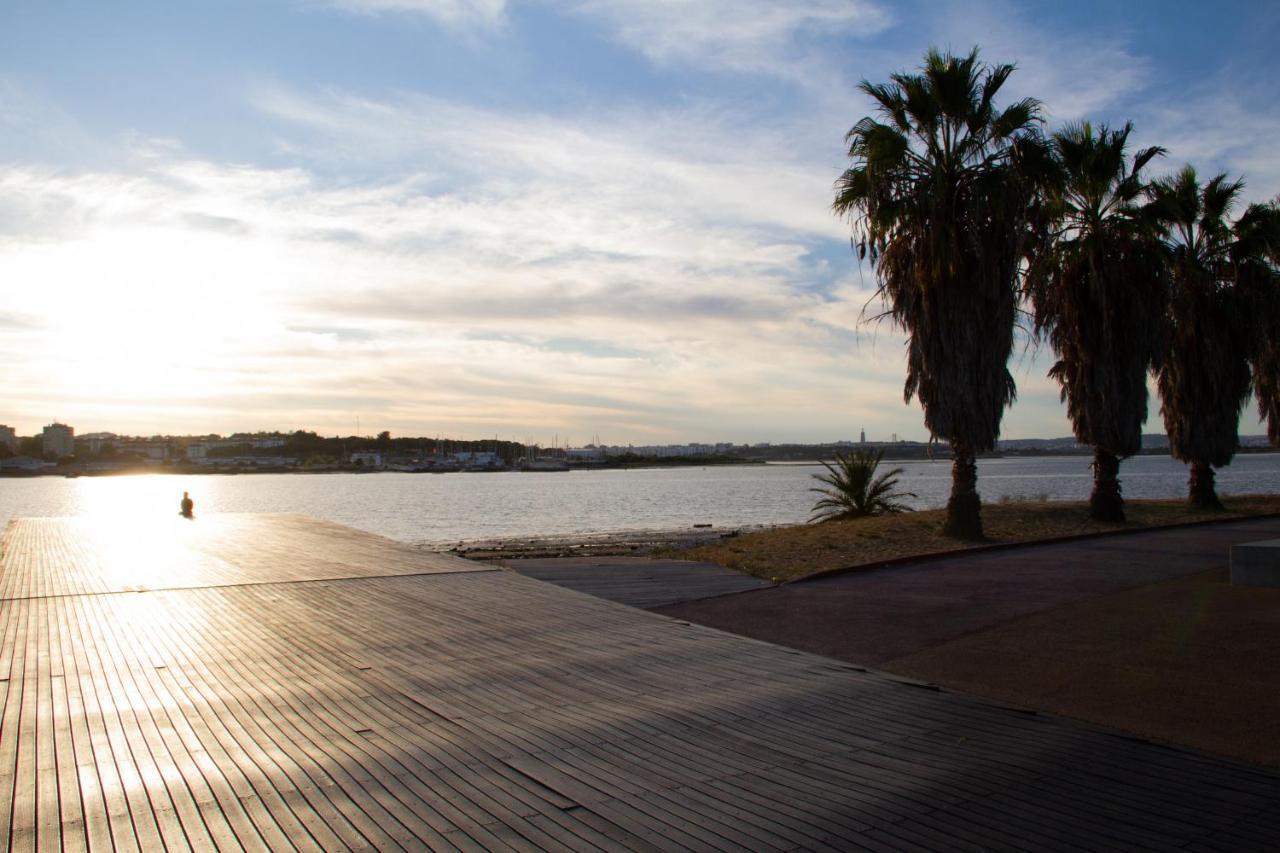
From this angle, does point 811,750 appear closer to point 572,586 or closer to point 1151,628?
point 1151,628

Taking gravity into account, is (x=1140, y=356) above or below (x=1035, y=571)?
above

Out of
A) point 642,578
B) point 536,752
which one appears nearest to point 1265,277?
point 642,578

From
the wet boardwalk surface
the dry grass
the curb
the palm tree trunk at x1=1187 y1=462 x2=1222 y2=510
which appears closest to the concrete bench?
the curb

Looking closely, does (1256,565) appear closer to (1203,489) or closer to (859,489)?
(859,489)

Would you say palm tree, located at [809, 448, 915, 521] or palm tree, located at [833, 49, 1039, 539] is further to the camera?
palm tree, located at [809, 448, 915, 521]

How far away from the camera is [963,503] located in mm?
15062

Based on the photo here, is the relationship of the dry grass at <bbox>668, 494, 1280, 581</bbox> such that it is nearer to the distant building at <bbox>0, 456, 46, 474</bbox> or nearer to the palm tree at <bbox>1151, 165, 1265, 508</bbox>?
the palm tree at <bbox>1151, 165, 1265, 508</bbox>

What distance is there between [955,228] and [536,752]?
12.0 metres

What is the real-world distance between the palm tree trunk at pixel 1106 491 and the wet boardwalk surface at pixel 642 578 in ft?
28.5

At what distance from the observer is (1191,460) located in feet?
66.9

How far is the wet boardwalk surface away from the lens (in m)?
10.5

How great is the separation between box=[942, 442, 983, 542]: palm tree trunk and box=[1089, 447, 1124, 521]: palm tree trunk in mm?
3673

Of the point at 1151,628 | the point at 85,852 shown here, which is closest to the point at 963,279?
the point at 1151,628

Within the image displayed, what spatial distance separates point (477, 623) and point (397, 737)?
3.58 metres
